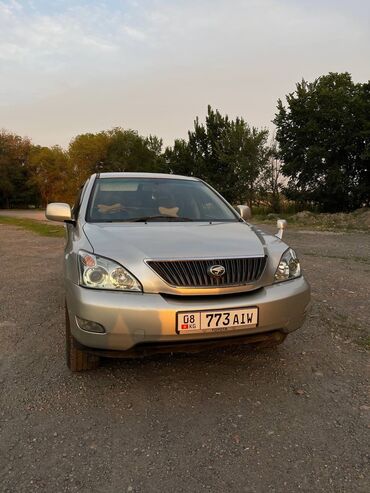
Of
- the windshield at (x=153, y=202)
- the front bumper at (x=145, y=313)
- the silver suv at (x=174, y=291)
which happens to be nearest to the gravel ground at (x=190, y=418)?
the silver suv at (x=174, y=291)

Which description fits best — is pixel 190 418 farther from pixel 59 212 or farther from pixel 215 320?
pixel 59 212

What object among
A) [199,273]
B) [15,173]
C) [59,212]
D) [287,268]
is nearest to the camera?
[199,273]

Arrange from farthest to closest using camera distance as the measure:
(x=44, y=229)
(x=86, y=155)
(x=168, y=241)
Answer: (x=86, y=155)
(x=44, y=229)
(x=168, y=241)

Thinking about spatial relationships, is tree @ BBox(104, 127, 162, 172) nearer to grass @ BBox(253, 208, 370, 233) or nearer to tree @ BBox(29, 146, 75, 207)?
tree @ BBox(29, 146, 75, 207)

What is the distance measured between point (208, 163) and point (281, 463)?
114 feet

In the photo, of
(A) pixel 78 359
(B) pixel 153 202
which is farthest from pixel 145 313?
(B) pixel 153 202

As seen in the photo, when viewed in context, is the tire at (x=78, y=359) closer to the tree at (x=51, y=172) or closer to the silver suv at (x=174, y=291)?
the silver suv at (x=174, y=291)

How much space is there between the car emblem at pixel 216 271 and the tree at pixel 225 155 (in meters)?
28.8

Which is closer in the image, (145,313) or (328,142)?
(145,313)

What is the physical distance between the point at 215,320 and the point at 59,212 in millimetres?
1990

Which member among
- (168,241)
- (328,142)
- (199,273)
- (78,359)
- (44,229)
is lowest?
(44,229)

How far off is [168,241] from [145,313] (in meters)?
0.59

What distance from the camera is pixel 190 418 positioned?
2.42 m

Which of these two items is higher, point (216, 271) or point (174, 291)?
point (216, 271)
